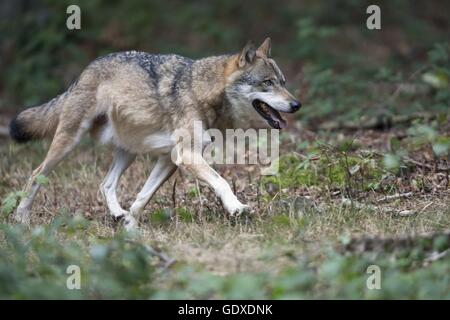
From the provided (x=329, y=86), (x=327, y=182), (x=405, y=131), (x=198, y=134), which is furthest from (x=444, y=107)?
(x=198, y=134)

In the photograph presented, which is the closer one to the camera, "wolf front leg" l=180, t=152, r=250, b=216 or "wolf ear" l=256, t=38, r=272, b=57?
"wolf front leg" l=180, t=152, r=250, b=216

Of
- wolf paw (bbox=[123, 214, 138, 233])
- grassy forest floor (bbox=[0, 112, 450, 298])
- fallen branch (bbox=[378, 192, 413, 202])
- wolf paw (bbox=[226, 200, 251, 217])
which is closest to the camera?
grassy forest floor (bbox=[0, 112, 450, 298])

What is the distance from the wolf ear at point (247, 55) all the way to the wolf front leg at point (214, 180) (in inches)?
42.9

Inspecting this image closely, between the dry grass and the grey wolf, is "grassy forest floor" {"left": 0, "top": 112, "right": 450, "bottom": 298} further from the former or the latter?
the grey wolf

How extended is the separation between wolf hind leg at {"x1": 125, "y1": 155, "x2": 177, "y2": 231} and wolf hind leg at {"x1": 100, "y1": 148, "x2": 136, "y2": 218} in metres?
0.21

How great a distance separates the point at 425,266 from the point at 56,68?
36.5 ft

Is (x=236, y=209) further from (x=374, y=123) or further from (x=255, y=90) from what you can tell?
(x=374, y=123)

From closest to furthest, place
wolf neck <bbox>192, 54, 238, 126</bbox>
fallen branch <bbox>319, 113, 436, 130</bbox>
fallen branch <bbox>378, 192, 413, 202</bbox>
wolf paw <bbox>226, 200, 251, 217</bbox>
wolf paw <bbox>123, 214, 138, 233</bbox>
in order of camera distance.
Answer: wolf paw <bbox>226, 200, 251, 217</bbox> → wolf paw <bbox>123, 214, 138, 233</bbox> → fallen branch <bbox>378, 192, 413, 202</bbox> → wolf neck <bbox>192, 54, 238, 126</bbox> → fallen branch <bbox>319, 113, 436, 130</bbox>

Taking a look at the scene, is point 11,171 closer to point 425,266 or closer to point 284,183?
point 284,183

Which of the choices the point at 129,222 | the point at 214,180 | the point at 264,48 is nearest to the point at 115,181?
the point at 129,222

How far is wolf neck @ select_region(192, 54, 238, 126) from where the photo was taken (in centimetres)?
815

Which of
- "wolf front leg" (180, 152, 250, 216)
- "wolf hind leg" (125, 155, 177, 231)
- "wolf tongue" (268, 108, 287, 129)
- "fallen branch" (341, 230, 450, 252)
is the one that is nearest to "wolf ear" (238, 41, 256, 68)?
"wolf tongue" (268, 108, 287, 129)

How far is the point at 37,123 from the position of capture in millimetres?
8859

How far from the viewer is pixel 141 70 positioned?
28.1ft
